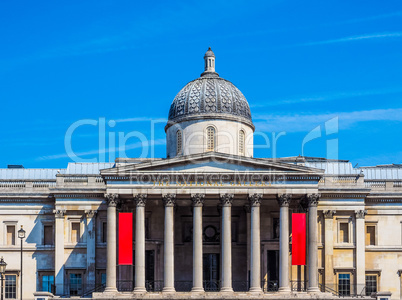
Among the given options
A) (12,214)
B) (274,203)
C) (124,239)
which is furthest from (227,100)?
(12,214)

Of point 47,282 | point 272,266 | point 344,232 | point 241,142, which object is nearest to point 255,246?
point 272,266

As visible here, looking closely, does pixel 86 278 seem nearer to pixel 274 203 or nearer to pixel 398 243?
pixel 274 203

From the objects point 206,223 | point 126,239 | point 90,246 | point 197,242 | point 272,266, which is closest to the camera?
point 197,242

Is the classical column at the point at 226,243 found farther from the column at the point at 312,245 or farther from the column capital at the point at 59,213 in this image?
the column capital at the point at 59,213

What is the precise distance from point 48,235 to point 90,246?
521cm

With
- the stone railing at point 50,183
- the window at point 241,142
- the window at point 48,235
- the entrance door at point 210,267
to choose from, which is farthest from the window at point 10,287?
the window at point 241,142

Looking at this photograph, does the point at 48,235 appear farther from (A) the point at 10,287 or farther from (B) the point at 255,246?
(B) the point at 255,246

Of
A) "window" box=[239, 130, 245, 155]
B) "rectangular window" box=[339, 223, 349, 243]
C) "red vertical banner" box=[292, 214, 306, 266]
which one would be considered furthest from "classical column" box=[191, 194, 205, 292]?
"rectangular window" box=[339, 223, 349, 243]

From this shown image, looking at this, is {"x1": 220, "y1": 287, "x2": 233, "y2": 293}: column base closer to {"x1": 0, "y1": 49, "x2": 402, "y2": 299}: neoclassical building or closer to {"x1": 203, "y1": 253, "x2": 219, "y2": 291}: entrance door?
{"x1": 0, "y1": 49, "x2": 402, "y2": 299}: neoclassical building

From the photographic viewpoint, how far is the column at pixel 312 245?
245 ft

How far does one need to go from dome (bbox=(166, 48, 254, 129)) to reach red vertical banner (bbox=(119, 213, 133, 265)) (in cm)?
1420

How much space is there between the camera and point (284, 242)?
75.3 meters

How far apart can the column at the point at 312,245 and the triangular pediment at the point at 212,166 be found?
8.81 feet

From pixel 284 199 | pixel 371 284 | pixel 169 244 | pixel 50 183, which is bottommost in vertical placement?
pixel 371 284
